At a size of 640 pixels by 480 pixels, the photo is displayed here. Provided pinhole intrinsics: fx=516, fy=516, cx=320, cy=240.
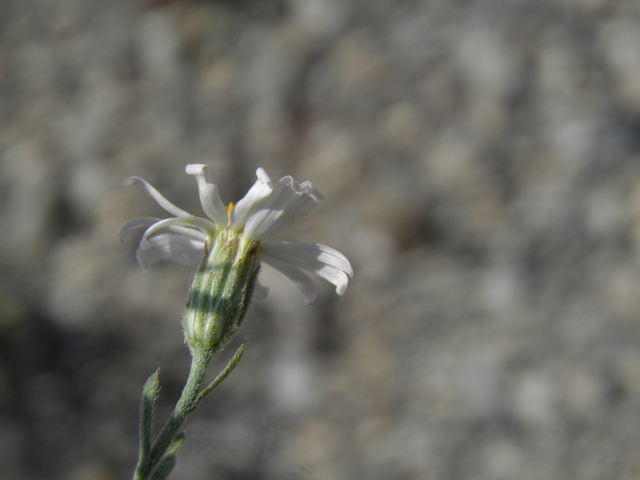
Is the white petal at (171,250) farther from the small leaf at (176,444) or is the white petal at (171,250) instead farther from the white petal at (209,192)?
the small leaf at (176,444)

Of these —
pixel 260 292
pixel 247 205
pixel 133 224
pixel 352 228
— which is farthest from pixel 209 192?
pixel 352 228

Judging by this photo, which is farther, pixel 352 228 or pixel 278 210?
pixel 352 228

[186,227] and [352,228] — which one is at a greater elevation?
[352,228]

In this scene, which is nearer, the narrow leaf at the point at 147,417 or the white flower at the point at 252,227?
the narrow leaf at the point at 147,417

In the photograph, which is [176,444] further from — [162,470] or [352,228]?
[352,228]

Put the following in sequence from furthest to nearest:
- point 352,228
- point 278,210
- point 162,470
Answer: point 352,228, point 278,210, point 162,470

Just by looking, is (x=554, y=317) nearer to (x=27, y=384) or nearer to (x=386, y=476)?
(x=386, y=476)

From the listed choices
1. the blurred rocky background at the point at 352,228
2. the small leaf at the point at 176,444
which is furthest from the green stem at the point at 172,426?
the blurred rocky background at the point at 352,228
